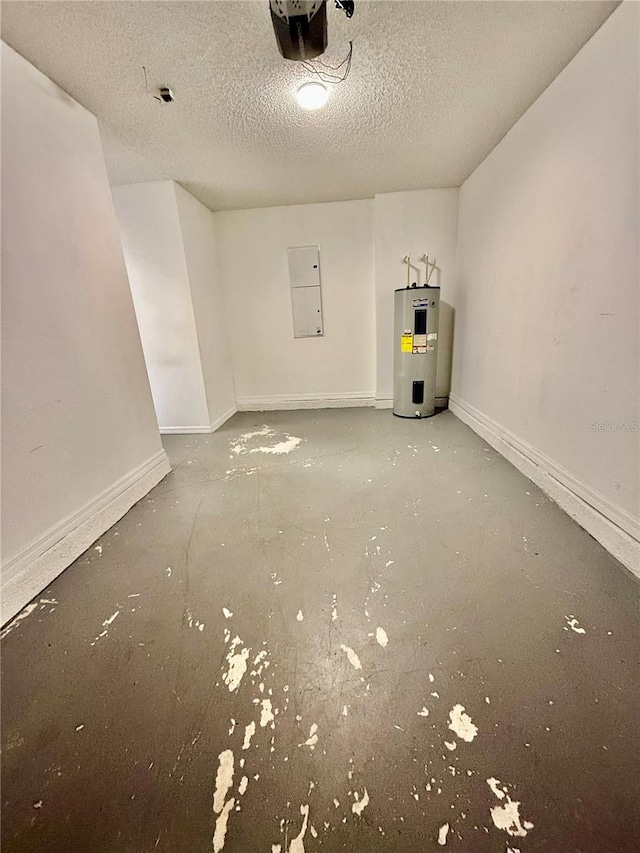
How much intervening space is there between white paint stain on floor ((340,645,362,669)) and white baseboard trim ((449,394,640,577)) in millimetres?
1293

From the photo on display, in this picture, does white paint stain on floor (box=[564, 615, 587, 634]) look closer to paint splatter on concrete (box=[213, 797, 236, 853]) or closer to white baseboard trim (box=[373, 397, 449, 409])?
paint splatter on concrete (box=[213, 797, 236, 853])

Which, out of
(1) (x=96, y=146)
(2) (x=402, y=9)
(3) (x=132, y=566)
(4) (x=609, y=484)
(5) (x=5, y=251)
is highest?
(2) (x=402, y=9)

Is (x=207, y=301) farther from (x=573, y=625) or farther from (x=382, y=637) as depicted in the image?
(x=573, y=625)

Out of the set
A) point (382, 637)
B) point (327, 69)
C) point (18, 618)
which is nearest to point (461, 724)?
point (382, 637)

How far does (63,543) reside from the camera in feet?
5.30

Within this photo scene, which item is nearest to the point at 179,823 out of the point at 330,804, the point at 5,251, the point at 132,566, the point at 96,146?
the point at 330,804

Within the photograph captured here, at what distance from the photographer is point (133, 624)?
129 centimetres

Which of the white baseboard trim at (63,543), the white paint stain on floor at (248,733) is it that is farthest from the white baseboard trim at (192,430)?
the white paint stain on floor at (248,733)

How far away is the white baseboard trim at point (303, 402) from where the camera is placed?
4410 millimetres

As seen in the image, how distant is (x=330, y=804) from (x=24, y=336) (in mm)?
2080

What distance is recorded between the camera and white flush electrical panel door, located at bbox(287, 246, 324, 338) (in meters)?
3.94

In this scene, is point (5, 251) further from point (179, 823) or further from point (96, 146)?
point (179, 823)

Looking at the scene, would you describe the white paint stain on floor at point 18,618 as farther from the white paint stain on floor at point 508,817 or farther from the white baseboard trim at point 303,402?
the white baseboard trim at point 303,402

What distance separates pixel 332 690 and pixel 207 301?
3786 millimetres
